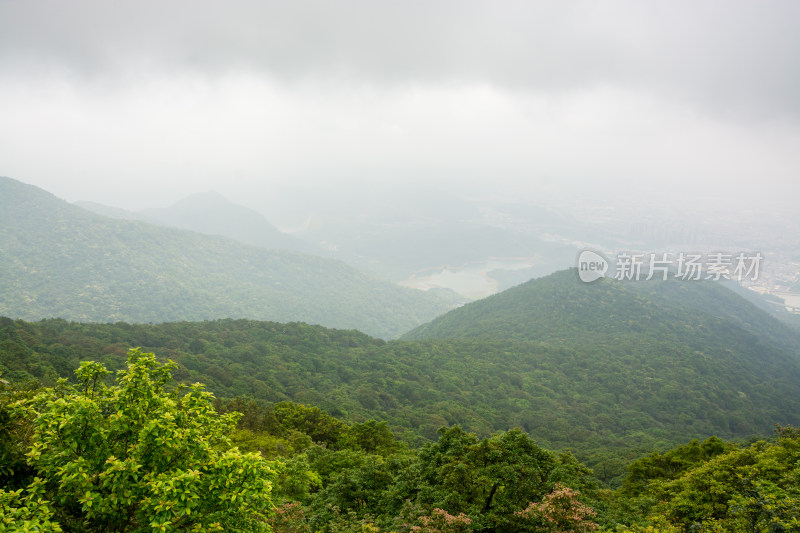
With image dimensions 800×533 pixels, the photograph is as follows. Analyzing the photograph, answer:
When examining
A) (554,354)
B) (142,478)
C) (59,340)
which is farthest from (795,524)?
(554,354)

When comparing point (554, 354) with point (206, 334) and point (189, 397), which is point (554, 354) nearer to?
point (206, 334)

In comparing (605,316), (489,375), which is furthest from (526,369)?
(605,316)

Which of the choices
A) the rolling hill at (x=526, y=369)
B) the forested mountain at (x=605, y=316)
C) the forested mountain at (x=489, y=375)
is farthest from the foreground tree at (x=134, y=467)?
the forested mountain at (x=605, y=316)

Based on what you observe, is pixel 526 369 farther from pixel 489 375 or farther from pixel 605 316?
pixel 605 316

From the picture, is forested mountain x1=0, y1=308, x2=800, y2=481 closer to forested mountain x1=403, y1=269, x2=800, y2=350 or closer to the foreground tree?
forested mountain x1=403, y1=269, x2=800, y2=350

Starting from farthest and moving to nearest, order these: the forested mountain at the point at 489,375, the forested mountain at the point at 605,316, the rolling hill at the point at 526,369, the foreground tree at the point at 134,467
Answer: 1. the forested mountain at the point at 605,316
2. the rolling hill at the point at 526,369
3. the forested mountain at the point at 489,375
4. the foreground tree at the point at 134,467

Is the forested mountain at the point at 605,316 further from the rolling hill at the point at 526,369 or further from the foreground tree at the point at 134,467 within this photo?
the foreground tree at the point at 134,467

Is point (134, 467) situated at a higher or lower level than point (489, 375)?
higher

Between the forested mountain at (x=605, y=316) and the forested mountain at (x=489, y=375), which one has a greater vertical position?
the forested mountain at (x=605, y=316)

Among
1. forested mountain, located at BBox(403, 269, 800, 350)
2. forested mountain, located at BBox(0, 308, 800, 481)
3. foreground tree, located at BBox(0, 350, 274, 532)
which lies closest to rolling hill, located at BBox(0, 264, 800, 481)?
forested mountain, located at BBox(0, 308, 800, 481)

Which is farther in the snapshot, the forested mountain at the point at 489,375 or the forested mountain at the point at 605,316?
the forested mountain at the point at 605,316

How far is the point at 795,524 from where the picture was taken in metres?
9.21

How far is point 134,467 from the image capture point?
23.7 ft

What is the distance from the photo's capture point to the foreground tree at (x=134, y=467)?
7.18 m
